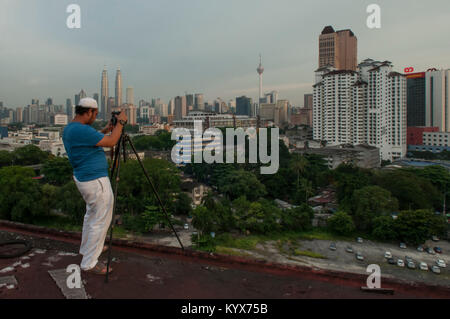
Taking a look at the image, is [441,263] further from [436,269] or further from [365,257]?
[365,257]

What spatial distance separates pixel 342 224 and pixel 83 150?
11.6m

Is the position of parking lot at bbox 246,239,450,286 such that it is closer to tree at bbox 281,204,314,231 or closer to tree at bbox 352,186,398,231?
tree at bbox 281,204,314,231

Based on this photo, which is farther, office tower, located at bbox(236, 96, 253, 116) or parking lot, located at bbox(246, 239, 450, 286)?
office tower, located at bbox(236, 96, 253, 116)

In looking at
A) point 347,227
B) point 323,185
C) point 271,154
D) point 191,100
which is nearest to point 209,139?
point 271,154

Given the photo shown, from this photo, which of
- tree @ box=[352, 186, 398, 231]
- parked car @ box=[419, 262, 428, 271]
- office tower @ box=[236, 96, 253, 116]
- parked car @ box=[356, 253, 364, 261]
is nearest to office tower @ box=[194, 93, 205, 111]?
office tower @ box=[236, 96, 253, 116]

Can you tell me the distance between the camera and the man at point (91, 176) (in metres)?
1.58

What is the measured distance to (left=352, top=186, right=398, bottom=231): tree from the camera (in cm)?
1216

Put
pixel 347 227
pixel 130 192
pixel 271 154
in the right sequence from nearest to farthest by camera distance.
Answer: pixel 347 227, pixel 130 192, pixel 271 154

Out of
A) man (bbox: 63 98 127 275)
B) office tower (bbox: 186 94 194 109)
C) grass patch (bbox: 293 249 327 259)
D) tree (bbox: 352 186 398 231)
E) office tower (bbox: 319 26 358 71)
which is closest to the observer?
man (bbox: 63 98 127 275)

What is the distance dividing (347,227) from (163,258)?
11.2 m

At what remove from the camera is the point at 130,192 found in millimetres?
12617

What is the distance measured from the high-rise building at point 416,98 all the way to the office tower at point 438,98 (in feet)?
2.57

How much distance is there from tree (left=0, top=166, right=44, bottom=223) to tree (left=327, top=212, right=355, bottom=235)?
10.8 m
